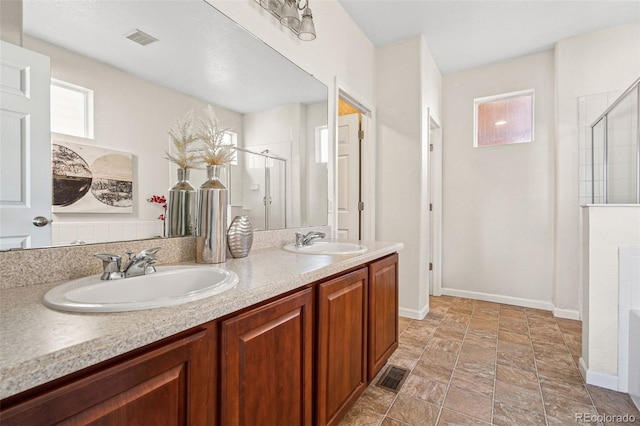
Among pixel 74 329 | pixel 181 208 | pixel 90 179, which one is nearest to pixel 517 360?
pixel 181 208

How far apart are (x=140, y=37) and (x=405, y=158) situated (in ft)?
7.84

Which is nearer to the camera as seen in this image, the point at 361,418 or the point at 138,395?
the point at 138,395

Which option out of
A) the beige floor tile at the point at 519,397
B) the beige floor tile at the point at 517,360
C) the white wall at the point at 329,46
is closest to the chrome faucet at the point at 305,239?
the white wall at the point at 329,46

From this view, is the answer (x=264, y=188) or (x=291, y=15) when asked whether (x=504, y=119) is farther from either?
(x=264, y=188)

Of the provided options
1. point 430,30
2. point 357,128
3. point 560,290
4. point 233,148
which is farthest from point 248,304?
point 560,290

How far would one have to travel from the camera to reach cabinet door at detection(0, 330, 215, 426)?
0.47m

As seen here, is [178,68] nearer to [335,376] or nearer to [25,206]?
[25,206]

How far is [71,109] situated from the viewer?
Result: 0.91 m

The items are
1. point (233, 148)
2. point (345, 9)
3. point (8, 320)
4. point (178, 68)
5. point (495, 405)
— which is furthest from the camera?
point (345, 9)

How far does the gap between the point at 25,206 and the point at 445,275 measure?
12.6ft

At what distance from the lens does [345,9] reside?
8.15ft

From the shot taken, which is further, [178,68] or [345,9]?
[345,9]

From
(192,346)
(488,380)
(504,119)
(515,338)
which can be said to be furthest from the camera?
(504,119)

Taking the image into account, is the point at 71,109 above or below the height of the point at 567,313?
above
